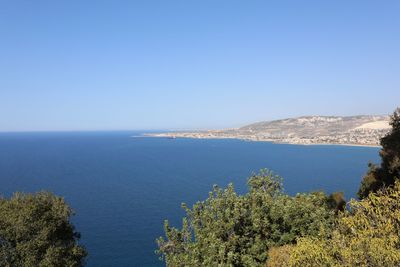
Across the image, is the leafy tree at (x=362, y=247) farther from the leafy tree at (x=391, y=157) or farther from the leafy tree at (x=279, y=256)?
the leafy tree at (x=391, y=157)

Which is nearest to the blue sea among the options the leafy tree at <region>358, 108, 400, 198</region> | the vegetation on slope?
the vegetation on slope

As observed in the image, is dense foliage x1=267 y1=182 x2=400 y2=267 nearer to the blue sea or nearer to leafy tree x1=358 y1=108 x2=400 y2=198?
leafy tree x1=358 y1=108 x2=400 y2=198

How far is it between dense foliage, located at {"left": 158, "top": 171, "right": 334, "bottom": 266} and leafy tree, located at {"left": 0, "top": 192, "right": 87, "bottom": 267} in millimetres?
7661

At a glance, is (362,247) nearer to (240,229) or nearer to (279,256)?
(279,256)

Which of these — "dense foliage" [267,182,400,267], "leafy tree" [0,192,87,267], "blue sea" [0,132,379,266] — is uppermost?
"dense foliage" [267,182,400,267]

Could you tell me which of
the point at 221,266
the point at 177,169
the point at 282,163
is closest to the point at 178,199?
the point at 177,169

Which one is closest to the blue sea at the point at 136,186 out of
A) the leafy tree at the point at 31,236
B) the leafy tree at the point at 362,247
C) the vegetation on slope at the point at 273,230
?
the leafy tree at the point at 31,236

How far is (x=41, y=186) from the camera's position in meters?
96.1

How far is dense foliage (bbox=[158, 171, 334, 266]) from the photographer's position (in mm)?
18422

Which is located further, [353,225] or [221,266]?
[221,266]

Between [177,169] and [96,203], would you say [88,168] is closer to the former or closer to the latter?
[177,169]

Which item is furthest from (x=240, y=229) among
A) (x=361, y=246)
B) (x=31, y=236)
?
(x=31, y=236)

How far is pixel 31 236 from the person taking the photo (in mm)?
23547

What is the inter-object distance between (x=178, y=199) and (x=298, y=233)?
65.1 metres
